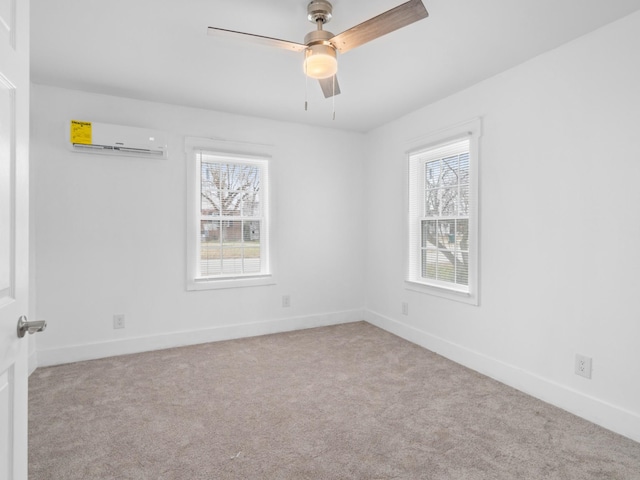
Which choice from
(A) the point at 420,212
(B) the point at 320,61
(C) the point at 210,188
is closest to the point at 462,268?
(A) the point at 420,212

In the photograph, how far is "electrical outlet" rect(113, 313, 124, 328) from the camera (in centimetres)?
349

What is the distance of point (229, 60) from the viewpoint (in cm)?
273

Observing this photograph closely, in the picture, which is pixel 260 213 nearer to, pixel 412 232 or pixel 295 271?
pixel 295 271

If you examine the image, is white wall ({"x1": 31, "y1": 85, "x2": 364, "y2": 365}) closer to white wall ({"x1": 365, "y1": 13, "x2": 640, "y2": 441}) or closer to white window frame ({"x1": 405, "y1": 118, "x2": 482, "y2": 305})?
white window frame ({"x1": 405, "y1": 118, "x2": 482, "y2": 305})

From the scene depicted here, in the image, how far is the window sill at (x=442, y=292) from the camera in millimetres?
3225

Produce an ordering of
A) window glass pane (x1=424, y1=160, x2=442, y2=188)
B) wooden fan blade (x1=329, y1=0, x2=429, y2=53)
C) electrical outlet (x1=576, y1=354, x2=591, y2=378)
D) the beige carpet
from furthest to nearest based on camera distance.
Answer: window glass pane (x1=424, y1=160, x2=442, y2=188)
electrical outlet (x1=576, y1=354, x2=591, y2=378)
the beige carpet
wooden fan blade (x1=329, y1=0, x2=429, y2=53)

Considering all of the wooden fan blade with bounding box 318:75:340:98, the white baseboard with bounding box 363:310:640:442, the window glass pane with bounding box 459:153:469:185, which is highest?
the wooden fan blade with bounding box 318:75:340:98

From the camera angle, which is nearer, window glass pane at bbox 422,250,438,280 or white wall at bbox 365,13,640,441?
white wall at bbox 365,13,640,441

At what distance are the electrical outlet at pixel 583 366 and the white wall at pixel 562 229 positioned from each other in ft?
0.13

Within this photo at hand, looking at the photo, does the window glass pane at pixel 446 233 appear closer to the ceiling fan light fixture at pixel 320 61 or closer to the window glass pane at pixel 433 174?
the window glass pane at pixel 433 174

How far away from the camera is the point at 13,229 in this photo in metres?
1.04

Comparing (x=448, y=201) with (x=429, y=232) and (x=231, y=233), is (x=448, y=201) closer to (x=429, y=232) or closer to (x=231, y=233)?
(x=429, y=232)

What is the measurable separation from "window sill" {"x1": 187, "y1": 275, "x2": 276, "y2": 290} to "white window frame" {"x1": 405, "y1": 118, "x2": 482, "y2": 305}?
161 centimetres

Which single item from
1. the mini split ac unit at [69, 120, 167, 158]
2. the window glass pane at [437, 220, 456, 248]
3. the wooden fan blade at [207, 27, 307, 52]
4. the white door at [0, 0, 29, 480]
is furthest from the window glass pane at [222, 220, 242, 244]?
the white door at [0, 0, 29, 480]
